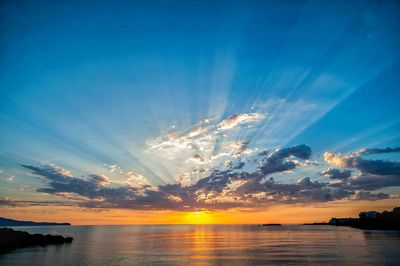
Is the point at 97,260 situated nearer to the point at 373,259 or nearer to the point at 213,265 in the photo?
the point at 213,265

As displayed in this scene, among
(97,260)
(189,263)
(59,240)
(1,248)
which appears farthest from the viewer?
(59,240)

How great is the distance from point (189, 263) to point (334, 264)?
3386 cm

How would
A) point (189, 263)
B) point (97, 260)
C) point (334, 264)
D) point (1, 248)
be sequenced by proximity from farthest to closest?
point (1, 248), point (97, 260), point (189, 263), point (334, 264)

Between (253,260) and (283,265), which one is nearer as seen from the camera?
(283,265)

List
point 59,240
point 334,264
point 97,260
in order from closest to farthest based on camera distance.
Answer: point 334,264 < point 97,260 < point 59,240

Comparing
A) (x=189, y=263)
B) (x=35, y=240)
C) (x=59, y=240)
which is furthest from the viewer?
(x=59, y=240)

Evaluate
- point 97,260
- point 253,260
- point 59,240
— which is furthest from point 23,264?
point 59,240

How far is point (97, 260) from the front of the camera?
7781 centimetres

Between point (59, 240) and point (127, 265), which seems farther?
point (59, 240)

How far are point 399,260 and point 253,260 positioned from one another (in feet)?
110

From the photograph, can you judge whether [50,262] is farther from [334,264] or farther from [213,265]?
[334,264]

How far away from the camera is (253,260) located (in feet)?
245

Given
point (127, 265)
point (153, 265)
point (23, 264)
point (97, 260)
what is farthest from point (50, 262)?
point (153, 265)

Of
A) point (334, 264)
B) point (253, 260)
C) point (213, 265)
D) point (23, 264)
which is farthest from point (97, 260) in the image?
point (334, 264)
